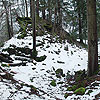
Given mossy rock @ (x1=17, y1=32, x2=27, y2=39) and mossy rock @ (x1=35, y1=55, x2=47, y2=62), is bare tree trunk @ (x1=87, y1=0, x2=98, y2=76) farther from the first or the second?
mossy rock @ (x1=17, y1=32, x2=27, y2=39)

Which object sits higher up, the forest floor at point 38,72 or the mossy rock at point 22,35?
the mossy rock at point 22,35

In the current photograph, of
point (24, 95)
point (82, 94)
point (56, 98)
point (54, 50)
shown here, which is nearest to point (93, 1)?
point (82, 94)

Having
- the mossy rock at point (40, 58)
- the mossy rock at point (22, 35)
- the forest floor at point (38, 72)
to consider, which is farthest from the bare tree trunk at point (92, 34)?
the mossy rock at point (22, 35)

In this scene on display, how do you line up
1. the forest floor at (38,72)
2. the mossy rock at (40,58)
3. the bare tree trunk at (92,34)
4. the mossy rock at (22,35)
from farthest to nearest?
the mossy rock at (22,35)
the mossy rock at (40,58)
the bare tree trunk at (92,34)
the forest floor at (38,72)

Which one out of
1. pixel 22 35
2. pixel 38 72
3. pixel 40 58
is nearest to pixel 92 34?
pixel 38 72

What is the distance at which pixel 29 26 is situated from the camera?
49.2ft

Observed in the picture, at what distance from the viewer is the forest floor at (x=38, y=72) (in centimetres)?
417

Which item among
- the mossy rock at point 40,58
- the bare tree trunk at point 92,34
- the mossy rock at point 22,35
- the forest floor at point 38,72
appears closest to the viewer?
the forest floor at point 38,72

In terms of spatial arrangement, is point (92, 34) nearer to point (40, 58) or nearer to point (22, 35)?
point (40, 58)

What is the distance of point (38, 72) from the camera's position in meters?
7.79

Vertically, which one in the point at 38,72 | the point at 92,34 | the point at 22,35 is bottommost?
the point at 38,72

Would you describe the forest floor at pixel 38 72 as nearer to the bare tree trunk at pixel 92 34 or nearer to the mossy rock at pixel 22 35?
the mossy rock at pixel 22 35

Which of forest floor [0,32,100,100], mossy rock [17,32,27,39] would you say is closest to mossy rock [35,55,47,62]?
forest floor [0,32,100,100]

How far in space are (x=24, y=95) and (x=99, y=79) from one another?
9.06ft
